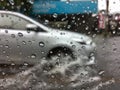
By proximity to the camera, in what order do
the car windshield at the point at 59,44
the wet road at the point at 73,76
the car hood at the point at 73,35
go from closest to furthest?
the car windshield at the point at 59,44
the car hood at the point at 73,35
the wet road at the point at 73,76

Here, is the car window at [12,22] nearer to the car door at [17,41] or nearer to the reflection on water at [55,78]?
the car door at [17,41]

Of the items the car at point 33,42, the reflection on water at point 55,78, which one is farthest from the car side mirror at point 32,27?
the reflection on water at point 55,78

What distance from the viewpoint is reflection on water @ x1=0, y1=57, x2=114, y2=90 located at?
2.61 m

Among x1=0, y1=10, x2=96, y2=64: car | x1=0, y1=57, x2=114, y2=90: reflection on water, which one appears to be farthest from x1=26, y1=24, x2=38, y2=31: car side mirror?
x1=0, y1=57, x2=114, y2=90: reflection on water

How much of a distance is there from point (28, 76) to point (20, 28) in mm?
319

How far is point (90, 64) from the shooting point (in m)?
2.70

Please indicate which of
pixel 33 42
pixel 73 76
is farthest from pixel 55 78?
pixel 33 42

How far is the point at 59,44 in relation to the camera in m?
2.59

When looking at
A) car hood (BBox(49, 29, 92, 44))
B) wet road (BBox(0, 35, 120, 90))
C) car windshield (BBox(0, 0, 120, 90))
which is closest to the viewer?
car windshield (BBox(0, 0, 120, 90))

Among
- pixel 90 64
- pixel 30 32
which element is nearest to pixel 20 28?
pixel 30 32

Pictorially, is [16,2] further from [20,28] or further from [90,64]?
[90,64]

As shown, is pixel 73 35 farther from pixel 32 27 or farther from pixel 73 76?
pixel 73 76

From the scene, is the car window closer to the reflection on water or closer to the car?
the car

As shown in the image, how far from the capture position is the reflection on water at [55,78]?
2.61 m
